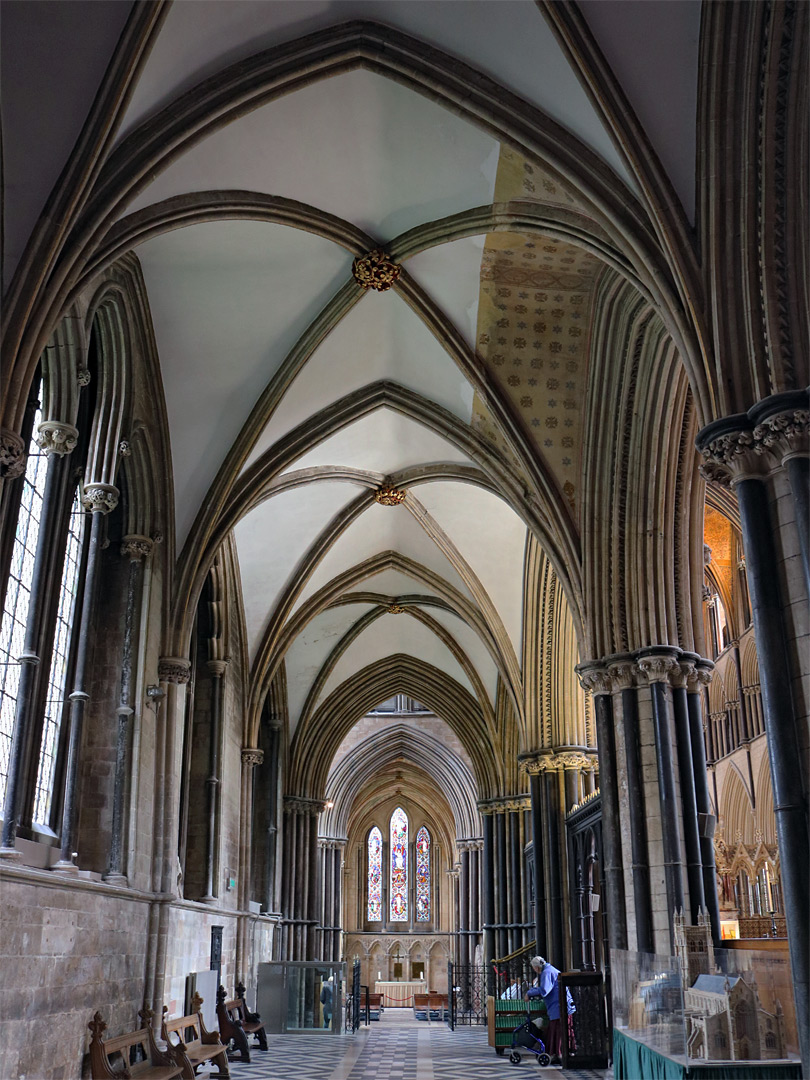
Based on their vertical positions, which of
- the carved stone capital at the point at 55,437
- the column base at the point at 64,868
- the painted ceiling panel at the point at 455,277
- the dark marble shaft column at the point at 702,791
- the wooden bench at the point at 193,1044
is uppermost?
the painted ceiling panel at the point at 455,277

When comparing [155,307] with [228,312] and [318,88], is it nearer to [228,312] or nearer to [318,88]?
[228,312]

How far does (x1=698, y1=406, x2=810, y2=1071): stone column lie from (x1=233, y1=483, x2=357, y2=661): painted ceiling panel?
10.0 m

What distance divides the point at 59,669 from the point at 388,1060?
6.37 meters

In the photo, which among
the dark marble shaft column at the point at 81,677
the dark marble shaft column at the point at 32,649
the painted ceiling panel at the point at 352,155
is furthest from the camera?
the dark marble shaft column at the point at 81,677

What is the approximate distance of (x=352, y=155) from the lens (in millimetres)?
9695

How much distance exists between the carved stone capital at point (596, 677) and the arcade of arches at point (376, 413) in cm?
6

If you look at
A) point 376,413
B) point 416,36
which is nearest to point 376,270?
point 416,36

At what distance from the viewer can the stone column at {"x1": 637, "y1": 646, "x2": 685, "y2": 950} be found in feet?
31.6

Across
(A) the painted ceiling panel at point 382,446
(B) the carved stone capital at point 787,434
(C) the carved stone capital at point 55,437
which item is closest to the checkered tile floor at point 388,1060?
(C) the carved stone capital at point 55,437

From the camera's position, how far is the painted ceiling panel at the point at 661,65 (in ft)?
23.7

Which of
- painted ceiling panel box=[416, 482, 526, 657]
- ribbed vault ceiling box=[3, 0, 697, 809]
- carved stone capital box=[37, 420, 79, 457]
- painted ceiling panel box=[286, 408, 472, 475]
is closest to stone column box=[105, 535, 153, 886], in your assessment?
ribbed vault ceiling box=[3, 0, 697, 809]

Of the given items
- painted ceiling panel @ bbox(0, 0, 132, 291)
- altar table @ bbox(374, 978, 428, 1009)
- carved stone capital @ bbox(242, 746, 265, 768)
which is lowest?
altar table @ bbox(374, 978, 428, 1009)

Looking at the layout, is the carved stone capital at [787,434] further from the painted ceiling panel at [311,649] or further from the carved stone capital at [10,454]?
the painted ceiling panel at [311,649]

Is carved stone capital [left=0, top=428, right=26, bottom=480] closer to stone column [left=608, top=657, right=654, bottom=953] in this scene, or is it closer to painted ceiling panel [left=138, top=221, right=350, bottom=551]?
painted ceiling panel [left=138, top=221, right=350, bottom=551]
